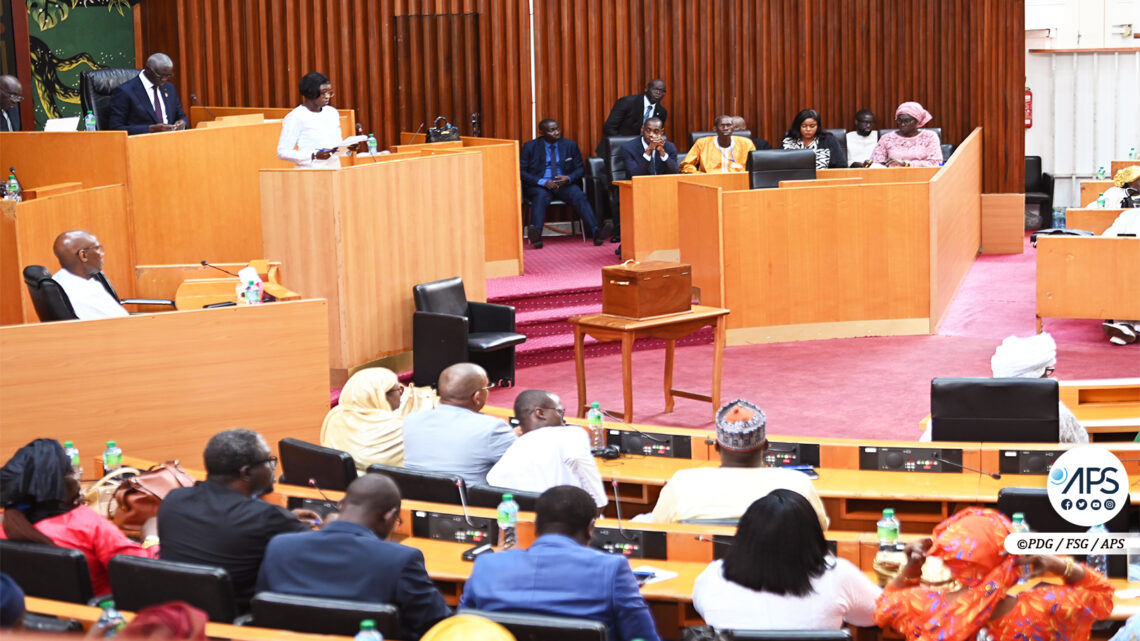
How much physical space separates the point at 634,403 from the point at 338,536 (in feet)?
16.4

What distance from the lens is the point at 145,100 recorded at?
32.4 ft

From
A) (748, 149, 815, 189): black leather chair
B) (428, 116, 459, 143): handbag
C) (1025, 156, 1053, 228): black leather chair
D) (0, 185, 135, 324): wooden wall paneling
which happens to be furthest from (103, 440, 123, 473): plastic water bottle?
(1025, 156, 1053, 228): black leather chair

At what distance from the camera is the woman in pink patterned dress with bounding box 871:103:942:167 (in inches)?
468

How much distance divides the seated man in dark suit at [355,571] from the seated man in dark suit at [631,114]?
968 cm

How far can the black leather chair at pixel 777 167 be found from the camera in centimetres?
1034

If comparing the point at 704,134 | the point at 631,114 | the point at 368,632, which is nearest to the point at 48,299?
the point at 368,632

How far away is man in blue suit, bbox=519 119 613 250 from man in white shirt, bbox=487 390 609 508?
25.1 feet

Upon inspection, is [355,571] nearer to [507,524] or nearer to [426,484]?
[507,524]

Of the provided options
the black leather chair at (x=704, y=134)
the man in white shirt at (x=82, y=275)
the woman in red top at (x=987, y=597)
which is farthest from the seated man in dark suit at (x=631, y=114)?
the woman in red top at (x=987, y=597)

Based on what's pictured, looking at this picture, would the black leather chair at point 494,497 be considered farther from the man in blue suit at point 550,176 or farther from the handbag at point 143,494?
the man in blue suit at point 550,176

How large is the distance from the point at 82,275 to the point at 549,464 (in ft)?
10.6

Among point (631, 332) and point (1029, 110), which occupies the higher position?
point (1029, 110)

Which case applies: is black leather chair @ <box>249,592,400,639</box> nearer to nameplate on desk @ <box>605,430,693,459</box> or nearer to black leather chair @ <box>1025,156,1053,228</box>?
nameplate on desk @ <box>605,430,693,459</box>

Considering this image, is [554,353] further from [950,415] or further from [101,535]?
[101,535]
